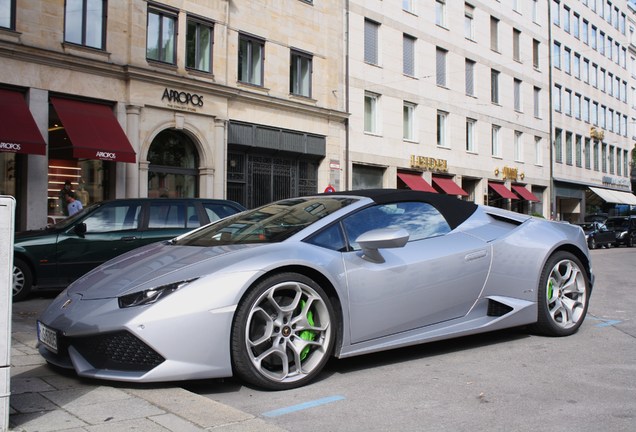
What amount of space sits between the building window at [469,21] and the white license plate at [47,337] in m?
30.6

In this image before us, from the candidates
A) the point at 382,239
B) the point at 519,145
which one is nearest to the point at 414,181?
the point at 519,145

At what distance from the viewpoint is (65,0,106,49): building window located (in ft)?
53.1

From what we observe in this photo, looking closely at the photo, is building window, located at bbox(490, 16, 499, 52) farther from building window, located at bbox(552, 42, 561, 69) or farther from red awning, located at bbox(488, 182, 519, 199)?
building window, located at bbox(552, 42, 561, 69)

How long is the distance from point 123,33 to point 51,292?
9.72 meters

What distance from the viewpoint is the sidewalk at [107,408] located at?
2.96 m

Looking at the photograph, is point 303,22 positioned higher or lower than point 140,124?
higher

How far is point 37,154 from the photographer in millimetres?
14398

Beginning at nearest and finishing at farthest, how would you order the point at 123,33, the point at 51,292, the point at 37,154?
the point at 51,292 → the point at 37,154 → the point at 123,33

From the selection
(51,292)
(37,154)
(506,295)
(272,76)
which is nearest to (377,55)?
(272,76)

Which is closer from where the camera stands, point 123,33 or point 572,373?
point 572,373

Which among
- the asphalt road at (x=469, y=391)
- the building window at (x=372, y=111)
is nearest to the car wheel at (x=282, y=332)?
the asphalt road at (x=469, y=391)

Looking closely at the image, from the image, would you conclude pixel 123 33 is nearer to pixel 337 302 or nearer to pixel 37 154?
pixel 37 154

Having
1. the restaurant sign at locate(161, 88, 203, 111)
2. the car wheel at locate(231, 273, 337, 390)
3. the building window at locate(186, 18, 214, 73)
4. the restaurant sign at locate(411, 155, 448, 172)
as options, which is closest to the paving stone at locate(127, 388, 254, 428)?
the car wheel at locate(231, 273, 337, 390)

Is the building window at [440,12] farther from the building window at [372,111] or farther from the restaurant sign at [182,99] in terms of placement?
the restaurant sign at [182,99]
